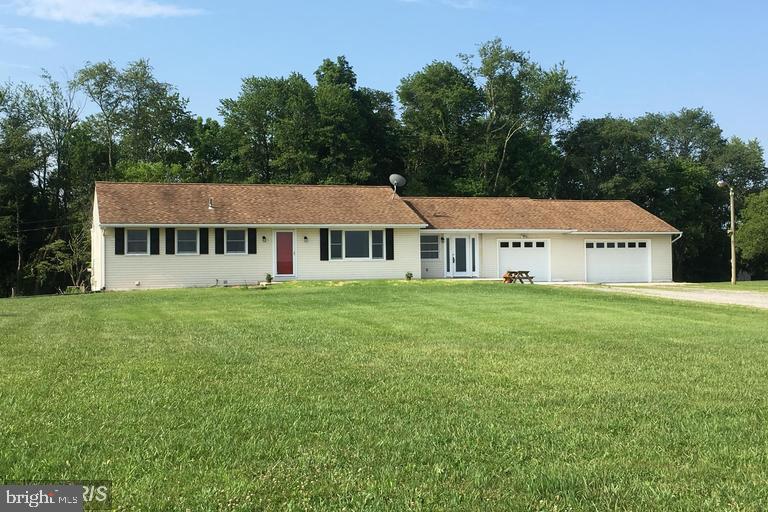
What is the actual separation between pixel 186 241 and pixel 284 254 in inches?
152

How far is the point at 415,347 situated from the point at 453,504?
563 cm

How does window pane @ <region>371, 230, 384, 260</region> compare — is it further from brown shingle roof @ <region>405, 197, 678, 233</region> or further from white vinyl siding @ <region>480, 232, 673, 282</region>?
white vinyl siding @ <region>480, 232, 673, 282</region>

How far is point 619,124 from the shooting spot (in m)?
50.8

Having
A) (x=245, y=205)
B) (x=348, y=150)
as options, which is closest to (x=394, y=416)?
(x=245, y=205)

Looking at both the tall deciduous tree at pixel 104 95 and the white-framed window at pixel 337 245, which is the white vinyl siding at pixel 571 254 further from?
the tall deciduous tree at pixel 104 95

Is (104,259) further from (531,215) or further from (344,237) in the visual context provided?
(531,215)

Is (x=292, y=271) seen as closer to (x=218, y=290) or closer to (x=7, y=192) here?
(x=218, y=290)

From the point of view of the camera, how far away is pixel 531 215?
104ft

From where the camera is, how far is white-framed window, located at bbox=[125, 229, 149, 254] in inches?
1000

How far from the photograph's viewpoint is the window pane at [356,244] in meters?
27.8

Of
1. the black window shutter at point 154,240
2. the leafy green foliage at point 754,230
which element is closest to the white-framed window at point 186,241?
the black window shutter at point 154,240

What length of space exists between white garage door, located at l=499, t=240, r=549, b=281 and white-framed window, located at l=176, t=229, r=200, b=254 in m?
13.3

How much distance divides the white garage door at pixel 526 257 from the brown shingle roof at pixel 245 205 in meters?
4.60

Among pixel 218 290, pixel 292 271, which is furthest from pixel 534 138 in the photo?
pixel 218 290
